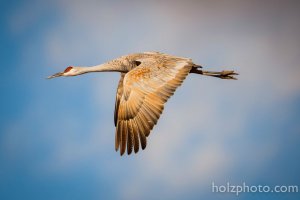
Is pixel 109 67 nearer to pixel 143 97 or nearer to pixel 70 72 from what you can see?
pixel 70 72

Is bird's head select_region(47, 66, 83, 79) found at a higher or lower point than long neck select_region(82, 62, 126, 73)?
lower

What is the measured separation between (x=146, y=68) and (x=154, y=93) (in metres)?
1.08

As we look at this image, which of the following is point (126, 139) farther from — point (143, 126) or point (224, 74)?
point (224, 74)

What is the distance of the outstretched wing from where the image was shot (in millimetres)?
15586

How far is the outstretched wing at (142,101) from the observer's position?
15.6 metres

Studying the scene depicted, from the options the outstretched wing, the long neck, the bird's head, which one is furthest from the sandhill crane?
the bird's head

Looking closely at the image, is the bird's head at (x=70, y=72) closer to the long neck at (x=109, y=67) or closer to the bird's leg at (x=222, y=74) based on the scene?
the long neck at (x=109, y=67)

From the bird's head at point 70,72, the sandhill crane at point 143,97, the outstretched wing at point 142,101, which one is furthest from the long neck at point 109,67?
A: the outstretched wing at point 142,101

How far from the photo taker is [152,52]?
18.9 m

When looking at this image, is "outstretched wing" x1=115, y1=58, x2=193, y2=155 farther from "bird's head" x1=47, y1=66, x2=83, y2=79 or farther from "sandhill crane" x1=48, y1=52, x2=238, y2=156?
"bird's head" x1=47, y1=66, x2=83, y2=79

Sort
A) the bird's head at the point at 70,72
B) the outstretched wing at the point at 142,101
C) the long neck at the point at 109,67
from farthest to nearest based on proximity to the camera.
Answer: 1. the bird's head at the point at 70,72
2. the long neck at the point at 109,67
3. the outstretched wing at the point at 142,101

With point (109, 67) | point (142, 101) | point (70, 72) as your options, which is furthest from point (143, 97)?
point (70, 72)

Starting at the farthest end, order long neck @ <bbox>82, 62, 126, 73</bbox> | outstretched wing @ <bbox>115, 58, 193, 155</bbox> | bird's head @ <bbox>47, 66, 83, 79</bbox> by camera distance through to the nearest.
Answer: bird's head @ <bbox>47, 66, 83, 79</bbox>
long neck @ <bbox>82, 62, 126, 73</bbox>
outstretched wing @ <bbox>115, 58, 193, 155</bbox>

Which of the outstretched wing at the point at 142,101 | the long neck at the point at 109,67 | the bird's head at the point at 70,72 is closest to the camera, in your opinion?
the outstretched wing at the point at 142,101
